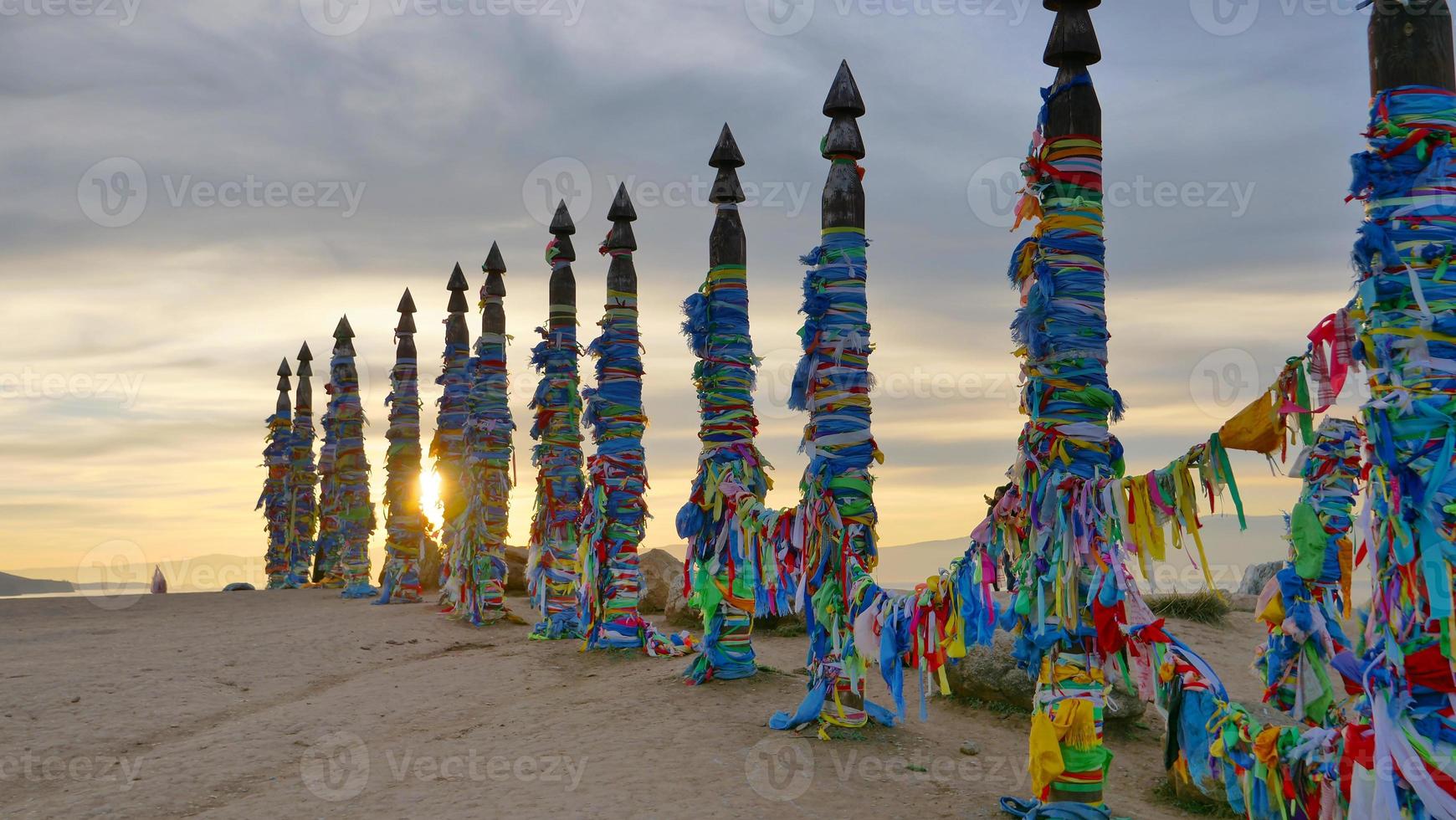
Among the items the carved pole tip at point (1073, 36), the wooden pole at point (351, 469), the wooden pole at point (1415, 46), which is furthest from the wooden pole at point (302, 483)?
the wooden pole at point (1415, 46)

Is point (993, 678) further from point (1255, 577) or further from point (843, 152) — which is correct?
point (1255, 577)

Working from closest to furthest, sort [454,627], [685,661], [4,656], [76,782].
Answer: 1. [76,782]
2. [685,661]
3. [4,656]
4. [454,627]

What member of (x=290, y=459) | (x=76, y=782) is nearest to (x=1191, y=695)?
(x=76, y=782)

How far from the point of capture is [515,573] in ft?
76.2

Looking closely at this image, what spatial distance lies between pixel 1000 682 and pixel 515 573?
14.4 metres

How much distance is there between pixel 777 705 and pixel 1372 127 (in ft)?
22.1

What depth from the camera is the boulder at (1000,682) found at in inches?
426

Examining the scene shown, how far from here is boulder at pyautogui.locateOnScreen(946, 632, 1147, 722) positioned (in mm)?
10812

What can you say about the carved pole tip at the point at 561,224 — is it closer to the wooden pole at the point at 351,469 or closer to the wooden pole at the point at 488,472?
the wooden pole at the point at 488,472

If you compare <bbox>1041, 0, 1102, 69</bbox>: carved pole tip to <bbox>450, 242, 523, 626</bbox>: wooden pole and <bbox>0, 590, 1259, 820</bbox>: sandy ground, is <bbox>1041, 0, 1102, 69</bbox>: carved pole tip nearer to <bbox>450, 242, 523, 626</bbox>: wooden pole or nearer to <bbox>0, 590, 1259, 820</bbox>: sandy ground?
<bbox>0, 590, 1259, 820</bbox>: sandy ground

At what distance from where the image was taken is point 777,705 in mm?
9383

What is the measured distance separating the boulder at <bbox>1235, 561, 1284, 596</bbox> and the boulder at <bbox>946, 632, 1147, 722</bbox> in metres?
12.6

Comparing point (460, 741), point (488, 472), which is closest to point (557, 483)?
point (488, 472)

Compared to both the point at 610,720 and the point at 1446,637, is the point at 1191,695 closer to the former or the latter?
the point at 1446,637
